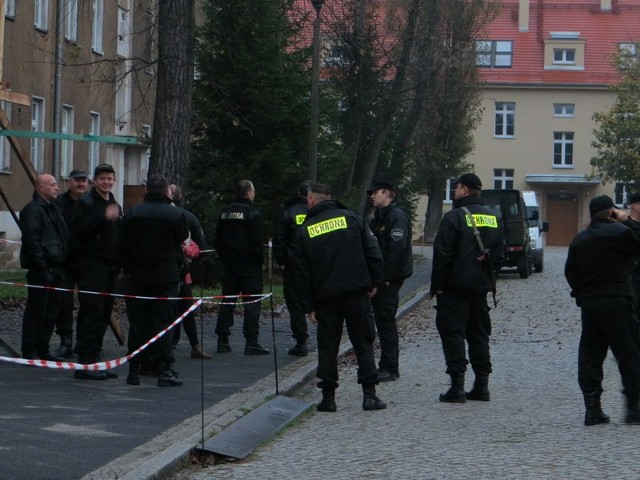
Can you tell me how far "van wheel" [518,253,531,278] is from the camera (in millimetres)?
35000

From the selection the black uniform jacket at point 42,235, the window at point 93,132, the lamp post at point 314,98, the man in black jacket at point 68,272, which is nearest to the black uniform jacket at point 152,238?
the black uniform jacket at point 42,235

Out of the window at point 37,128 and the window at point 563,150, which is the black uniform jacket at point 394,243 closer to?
the window at point 37,128

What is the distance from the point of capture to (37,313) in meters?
13.1

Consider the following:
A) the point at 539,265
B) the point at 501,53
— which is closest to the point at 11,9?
the point at 539,265

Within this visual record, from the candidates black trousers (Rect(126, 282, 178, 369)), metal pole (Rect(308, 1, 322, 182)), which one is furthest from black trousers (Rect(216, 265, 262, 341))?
metal pole (Rect(308, 1, 322, 182))

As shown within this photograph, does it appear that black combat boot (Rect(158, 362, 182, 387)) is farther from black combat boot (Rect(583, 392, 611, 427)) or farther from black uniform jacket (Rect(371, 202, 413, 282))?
black combat boot (Rect(583, 392, 611, 427))

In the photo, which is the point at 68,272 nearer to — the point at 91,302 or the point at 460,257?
the point at 91,302

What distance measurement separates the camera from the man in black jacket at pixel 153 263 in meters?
11.7

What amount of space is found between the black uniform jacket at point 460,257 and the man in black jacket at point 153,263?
7.44 feet

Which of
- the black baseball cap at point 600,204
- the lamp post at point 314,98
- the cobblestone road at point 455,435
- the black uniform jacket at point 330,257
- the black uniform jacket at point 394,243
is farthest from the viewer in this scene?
the lamp post at point 314,98

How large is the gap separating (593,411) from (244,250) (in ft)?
17.7

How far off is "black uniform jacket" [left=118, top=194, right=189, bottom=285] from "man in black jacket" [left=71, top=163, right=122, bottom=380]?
0.39 m

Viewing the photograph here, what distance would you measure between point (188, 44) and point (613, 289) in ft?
33.1

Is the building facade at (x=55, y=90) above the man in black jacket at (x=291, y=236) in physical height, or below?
above
